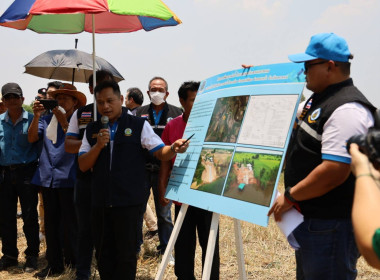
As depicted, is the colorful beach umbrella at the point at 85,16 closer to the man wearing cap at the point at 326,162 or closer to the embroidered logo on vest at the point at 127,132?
the embroidered logo on vest at the point at 127,132

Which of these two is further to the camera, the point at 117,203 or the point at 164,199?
the point at 164,199

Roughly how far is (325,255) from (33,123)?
3725mm

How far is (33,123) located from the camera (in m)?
5.05

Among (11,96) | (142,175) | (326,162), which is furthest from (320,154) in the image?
(11,96)

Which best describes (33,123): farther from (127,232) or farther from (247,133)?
(247,133)

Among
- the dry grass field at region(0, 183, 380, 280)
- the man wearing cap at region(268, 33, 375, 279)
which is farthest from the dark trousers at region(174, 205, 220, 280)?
the man wearing cap at region(268, 33, 375, 279)

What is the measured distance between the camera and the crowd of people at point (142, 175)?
235 centimetres

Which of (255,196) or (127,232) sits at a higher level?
(255,196)

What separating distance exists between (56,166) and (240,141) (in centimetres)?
266

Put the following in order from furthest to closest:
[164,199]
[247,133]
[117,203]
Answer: [164,199]
[117,203]
[247,133]

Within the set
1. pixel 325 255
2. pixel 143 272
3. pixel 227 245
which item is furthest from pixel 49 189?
pixel 325 255

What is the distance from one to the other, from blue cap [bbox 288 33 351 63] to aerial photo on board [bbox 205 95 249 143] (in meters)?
0.63

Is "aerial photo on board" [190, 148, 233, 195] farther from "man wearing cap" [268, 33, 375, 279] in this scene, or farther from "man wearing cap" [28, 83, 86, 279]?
"man wearing cap" [28, 83, 86, 279]

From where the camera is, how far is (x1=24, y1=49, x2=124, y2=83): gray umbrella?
612cm
